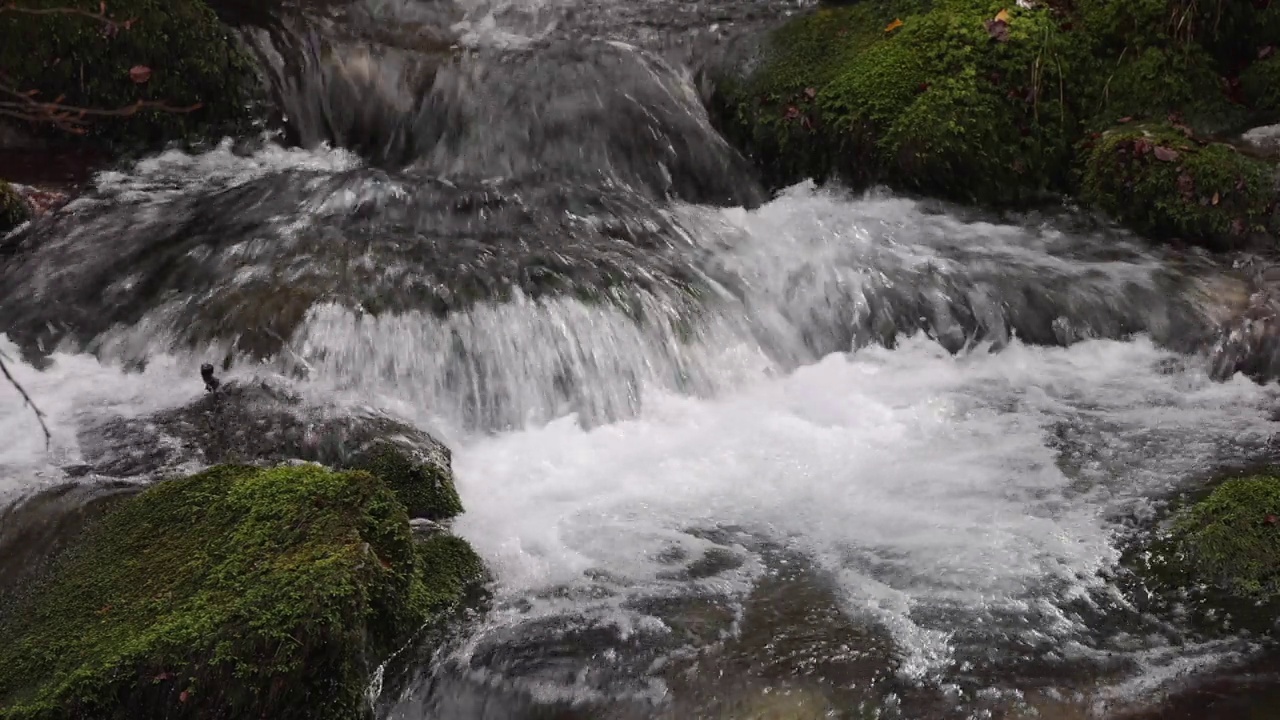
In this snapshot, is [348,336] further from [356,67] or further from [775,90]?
[775,90]

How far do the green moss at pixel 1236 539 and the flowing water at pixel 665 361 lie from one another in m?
0.26

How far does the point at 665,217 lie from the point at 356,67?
9.64 ft

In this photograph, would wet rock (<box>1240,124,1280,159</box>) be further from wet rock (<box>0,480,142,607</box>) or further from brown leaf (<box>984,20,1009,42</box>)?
wet rock (<box>0,480,142,607</box>)

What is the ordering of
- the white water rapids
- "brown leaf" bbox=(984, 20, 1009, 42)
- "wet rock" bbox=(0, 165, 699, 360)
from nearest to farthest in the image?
the white water rapids → "wet rock" bbox=(0, 165, 699, 360) → "brown leaf" bbox=(984, 20, 1009, 42)

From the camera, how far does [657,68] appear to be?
7898 millimetres

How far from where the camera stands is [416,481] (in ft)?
14.2

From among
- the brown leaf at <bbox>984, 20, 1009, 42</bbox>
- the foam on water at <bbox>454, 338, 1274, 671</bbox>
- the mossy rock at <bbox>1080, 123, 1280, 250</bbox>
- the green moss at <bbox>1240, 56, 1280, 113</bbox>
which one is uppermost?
the brown leaf at <bbox>984, 20, 1009, 42</bbox>

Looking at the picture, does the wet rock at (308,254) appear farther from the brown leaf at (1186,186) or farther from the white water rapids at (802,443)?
the brown leaf at (1186,186)

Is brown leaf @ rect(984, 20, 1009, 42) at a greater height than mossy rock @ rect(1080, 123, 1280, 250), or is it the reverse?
brown leaf @ rect(984, 20, 1009, 42)

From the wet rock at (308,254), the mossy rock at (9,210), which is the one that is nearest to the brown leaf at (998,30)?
the wet rock at (308,254)

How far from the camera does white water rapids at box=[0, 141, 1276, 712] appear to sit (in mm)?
3977

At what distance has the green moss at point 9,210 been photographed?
645 centimetres

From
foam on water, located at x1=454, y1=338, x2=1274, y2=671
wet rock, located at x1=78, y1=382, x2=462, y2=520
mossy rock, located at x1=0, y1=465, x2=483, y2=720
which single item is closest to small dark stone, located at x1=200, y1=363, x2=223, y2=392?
wet rock, located at x1=78, y1=382, x2=462, y2=520

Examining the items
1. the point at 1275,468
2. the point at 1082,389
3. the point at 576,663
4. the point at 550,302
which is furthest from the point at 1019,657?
the point at 550,302
